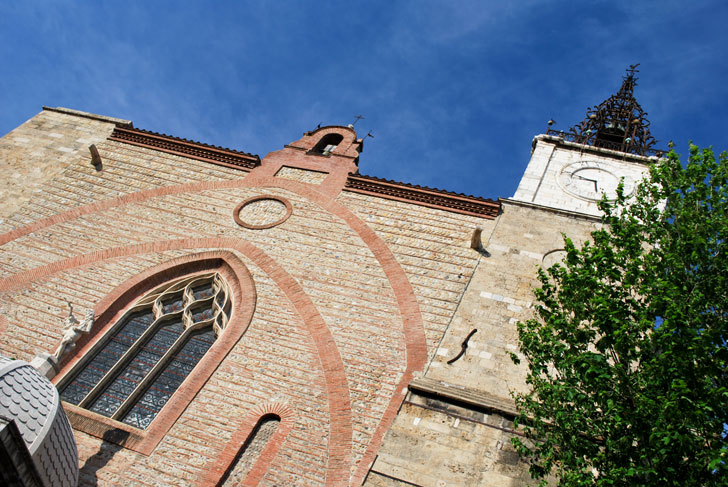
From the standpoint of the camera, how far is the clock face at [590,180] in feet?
44.7

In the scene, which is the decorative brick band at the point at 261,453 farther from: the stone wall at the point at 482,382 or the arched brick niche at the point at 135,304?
the stone wall at the point at 482,382

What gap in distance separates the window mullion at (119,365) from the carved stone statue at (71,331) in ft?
2.25

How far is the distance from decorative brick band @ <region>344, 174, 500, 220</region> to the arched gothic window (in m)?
3.48

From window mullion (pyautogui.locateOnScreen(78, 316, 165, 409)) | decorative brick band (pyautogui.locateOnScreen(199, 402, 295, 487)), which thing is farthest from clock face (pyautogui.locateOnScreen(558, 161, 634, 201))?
window mullion (pyautogui.locateOnScreen(78, 316, 165, 409))

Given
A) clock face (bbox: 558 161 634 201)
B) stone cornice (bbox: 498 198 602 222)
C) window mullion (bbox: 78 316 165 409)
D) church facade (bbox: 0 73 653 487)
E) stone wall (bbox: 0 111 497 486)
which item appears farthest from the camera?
clock face (bbox: 558 161 634 201)

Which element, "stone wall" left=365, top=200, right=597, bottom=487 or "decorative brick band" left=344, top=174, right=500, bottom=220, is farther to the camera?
"decorative brick band" left=344, top=174, right=500, bottom=220

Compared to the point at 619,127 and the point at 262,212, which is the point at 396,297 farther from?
the point at 619,127

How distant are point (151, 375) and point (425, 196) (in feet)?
19.3

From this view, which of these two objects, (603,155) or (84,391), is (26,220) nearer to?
(84,391)

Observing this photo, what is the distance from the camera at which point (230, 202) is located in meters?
12.6

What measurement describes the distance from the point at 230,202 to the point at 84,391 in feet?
14.9

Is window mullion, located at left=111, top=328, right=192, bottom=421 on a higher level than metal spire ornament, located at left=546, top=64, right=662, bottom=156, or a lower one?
lower

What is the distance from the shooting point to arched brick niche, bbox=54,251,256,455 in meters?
8.63

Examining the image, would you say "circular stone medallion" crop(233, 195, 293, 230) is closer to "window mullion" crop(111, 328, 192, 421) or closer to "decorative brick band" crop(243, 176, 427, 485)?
"decorative brick band" crop(243, 176, 427, 485)
